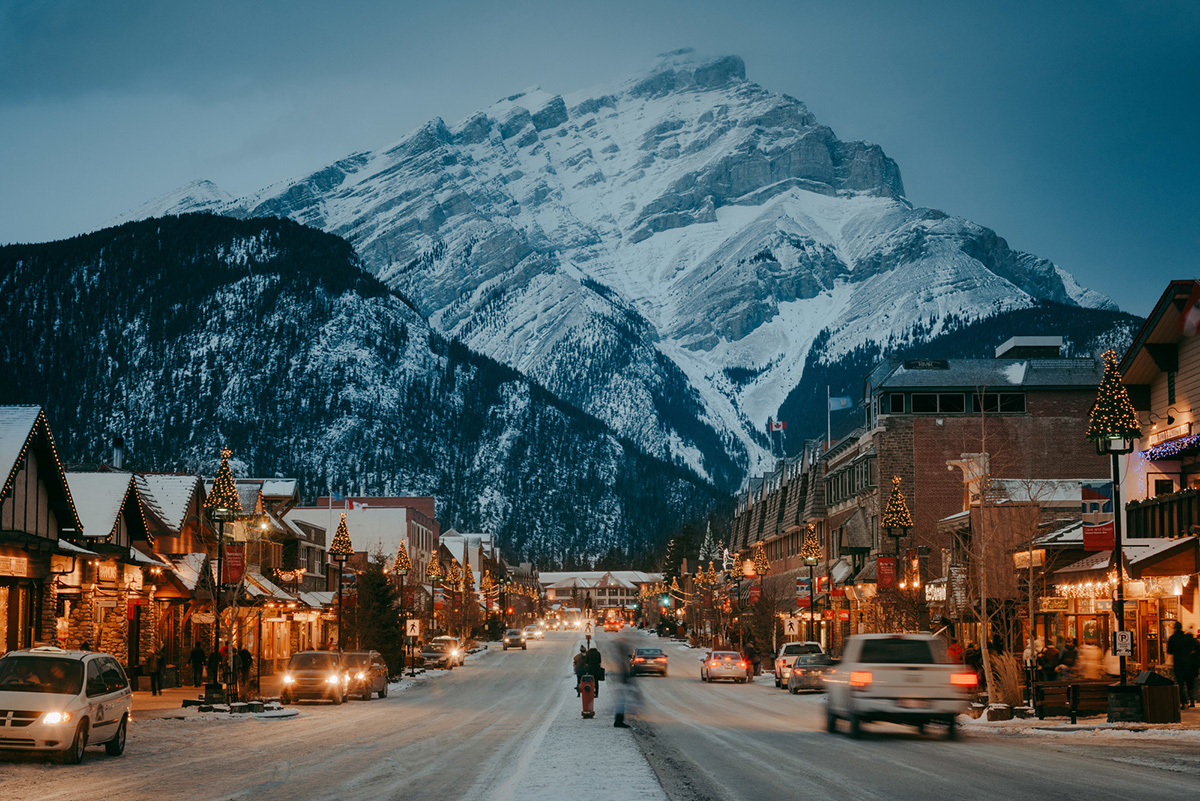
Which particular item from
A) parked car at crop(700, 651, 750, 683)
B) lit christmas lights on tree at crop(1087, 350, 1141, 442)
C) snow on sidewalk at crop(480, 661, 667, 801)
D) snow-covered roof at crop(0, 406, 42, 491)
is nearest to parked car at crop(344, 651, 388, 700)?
snow-covered roof at crop(0, 406, 42, 491)

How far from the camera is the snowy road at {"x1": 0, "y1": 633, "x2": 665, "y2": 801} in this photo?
54.5 feet

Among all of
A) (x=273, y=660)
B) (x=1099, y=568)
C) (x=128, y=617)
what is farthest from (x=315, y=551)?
(x=1099, y=568)

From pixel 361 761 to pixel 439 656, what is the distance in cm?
5450

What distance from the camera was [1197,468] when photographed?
120 feet

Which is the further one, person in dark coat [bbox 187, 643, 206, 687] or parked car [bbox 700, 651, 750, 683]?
parked car [bbox 700, 651, 750, 683]

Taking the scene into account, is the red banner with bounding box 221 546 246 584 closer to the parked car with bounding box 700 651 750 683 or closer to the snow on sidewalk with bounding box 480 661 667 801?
the snow on sidewalk with bounding box 480 661 667 801

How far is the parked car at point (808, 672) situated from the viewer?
47.2m

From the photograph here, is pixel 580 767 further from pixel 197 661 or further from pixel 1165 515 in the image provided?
pixel 197 661

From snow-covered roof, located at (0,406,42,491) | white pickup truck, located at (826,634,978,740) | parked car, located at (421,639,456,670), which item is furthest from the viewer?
parked car, located at (421,639,456,670)

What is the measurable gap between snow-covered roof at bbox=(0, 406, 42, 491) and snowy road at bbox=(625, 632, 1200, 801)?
1685 cm

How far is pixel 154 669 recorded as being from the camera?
152 ft

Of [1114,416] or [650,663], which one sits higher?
[1114,416]

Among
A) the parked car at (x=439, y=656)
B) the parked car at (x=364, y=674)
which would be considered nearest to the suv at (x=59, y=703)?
the parked car at (x=364, y=674)

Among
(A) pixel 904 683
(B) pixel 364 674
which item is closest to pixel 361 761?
(A) pixel 904 683
